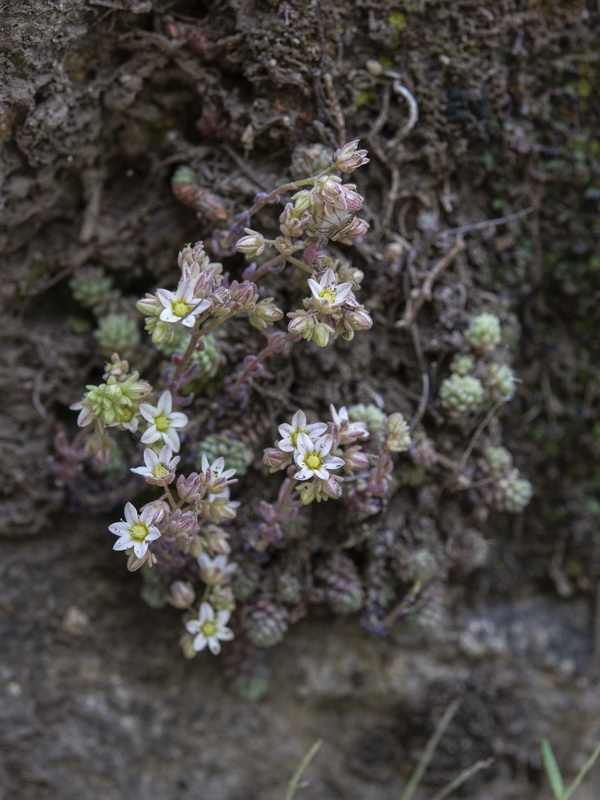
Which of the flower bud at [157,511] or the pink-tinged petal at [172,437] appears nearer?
the flower bud at [157,511]

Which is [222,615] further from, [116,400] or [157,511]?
[116,400]

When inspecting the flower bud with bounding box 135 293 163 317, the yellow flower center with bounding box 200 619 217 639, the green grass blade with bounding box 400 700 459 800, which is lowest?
the green grass blade with bounding box 400 700 459 800

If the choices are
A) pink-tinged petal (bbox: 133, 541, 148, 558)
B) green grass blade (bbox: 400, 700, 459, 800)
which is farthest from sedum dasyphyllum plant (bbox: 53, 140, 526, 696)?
green grass blade (bbox: 400, 700, 459, 800)

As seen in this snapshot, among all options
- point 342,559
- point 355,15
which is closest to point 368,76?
point 355,15

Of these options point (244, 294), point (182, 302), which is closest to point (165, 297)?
point (182, 302)

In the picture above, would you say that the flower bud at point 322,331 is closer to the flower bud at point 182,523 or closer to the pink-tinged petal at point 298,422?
the pink-tinged petal at point 298,422

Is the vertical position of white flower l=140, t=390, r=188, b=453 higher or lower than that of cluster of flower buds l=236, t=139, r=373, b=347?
lower

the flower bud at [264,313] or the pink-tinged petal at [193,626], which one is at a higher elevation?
the flower bud at [264,313]

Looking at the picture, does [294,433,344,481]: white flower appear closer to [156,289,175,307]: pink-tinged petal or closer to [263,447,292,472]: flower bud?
[263,447,292,472]: flower bud

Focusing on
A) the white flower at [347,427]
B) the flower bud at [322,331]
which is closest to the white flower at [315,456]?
the white flower at [347,427]
